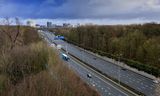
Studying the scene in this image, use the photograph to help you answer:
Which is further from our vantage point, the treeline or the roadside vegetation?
the treeline

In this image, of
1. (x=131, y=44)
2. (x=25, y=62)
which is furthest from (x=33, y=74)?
(x=131, y=44)

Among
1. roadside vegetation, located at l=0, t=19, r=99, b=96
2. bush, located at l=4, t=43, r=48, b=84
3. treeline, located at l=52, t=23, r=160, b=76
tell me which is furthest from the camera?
treeline, located at l=52, t=23, r=160, b=76

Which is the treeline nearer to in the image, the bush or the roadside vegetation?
the roadside vegetation

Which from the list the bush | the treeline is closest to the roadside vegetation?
the bush

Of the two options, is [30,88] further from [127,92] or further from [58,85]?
[127,92]

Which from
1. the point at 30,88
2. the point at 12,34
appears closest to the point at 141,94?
the point at 30,88

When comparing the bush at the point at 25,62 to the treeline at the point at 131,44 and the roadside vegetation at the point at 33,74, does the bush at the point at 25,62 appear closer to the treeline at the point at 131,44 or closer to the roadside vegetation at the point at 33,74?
the roadside vegetation at the point at 33,74
